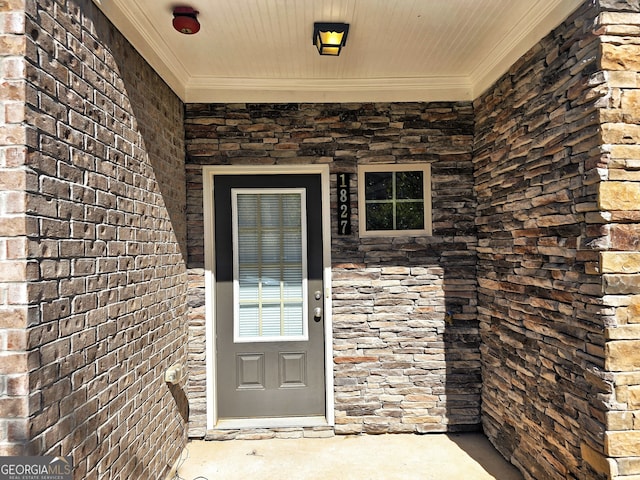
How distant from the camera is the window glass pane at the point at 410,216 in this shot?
303cm

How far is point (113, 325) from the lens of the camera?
1829 mm

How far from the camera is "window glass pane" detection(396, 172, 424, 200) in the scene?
10.00ft

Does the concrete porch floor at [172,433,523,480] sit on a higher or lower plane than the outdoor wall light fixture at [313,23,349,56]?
lower

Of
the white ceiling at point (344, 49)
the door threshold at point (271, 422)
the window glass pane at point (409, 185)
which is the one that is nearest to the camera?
Answer: the white ceiling at point (344, 49)

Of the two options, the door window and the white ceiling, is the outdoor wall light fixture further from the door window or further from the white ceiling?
the door window

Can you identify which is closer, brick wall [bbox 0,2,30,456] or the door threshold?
brick wall [bbox 0,2,30,456]

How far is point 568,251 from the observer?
191 cm

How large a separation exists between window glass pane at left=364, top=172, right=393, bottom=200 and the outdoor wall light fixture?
99 centimetres

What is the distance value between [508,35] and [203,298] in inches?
108

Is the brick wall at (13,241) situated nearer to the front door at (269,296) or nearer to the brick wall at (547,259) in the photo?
the front door at (269,296)

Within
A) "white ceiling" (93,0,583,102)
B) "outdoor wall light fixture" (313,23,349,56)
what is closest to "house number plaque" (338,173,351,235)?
"white ceiling" (93,0,583,102)

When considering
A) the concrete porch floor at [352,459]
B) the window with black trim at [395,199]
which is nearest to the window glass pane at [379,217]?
the window with black trim at [395,199]

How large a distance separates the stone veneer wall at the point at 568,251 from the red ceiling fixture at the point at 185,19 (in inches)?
75.5

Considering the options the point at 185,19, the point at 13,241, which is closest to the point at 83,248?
the point at 13,241
